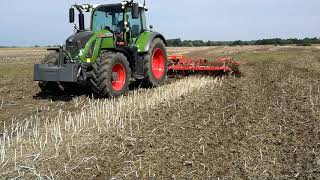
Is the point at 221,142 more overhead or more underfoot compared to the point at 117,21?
more underfoot

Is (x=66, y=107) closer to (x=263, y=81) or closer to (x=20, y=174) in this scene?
(x=20, y=174)

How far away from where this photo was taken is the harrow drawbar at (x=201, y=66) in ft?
46.5

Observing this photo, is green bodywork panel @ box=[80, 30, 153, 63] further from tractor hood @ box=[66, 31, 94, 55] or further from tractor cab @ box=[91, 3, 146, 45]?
tractor cab @ box=[91, 3, 146, 45]

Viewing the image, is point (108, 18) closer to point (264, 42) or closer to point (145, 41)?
point (145, 41)

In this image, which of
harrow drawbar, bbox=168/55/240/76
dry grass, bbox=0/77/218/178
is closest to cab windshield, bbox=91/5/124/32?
dry grass, bbox=0/77/218/178

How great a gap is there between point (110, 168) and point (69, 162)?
0.59 meters

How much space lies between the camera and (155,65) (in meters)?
13.5

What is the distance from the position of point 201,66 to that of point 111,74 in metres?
4.57

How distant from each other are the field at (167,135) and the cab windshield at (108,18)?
71.3 inches

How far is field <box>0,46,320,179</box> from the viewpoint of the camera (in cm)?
551

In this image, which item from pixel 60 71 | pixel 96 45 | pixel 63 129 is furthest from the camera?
pixel 96 45

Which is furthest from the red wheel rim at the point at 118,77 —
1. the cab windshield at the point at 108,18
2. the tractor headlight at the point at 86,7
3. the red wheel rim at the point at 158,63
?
the tractor headlight at the point at 86,7

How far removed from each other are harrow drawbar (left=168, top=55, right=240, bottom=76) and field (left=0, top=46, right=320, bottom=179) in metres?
2.61

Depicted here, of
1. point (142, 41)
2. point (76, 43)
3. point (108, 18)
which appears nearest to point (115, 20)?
point (108, 18)
